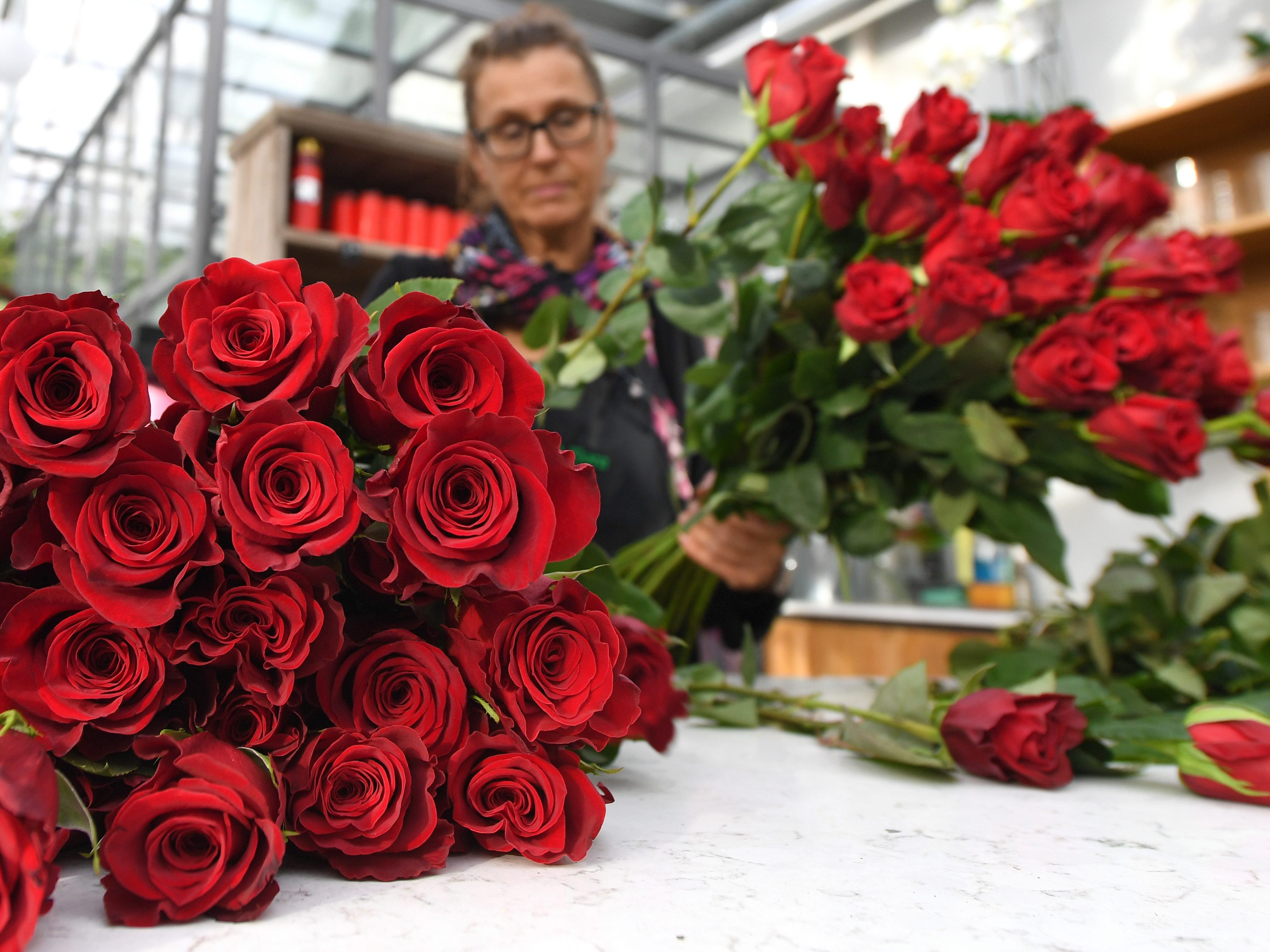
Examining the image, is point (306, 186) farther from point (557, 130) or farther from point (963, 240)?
point (963, 240)

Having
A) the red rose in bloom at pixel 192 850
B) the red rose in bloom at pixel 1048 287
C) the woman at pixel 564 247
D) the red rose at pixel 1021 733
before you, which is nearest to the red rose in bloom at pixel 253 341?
the red rose in bloom at pixel 192 850

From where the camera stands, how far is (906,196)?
1.96ft

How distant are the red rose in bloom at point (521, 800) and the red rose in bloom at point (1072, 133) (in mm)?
560

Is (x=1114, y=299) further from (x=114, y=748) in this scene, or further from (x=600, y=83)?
(x=600, y=83)

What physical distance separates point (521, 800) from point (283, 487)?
131mm

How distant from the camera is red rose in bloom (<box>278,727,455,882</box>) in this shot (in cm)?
30

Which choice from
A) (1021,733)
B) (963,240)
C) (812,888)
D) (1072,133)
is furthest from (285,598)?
(1072,133)

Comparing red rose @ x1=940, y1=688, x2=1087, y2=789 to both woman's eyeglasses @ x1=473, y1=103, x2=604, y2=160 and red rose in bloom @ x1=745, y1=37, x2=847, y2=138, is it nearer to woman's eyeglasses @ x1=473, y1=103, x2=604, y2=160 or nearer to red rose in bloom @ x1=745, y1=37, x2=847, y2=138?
red rose in bloom @ x1=745, y1=37, x2=847, y2=138

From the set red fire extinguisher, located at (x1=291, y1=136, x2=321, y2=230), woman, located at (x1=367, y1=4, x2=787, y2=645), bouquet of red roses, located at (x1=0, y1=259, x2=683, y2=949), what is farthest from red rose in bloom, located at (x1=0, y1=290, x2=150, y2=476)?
red fire extinguisher, located at (x1=291, y1=136, x2=321, y2=230)

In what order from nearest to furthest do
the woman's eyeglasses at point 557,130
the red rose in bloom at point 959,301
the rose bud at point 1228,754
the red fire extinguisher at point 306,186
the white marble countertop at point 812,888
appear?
the white marble countertop at point 812,888
the rose bud at point 1228,754
the red rose in bloom at point 959,301
the woman's eyeglasses at point 557,130
the red fire extinguisher at point 306,186

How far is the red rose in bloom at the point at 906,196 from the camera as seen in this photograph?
60 centimetres

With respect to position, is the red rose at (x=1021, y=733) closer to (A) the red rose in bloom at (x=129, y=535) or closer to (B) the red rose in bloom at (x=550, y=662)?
(B) the red rose in bloom at (x=550, y=662)

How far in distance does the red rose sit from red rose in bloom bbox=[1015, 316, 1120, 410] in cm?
21

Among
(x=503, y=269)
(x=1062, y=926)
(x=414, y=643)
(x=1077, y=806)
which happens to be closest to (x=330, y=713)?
(x=414, y=643)
